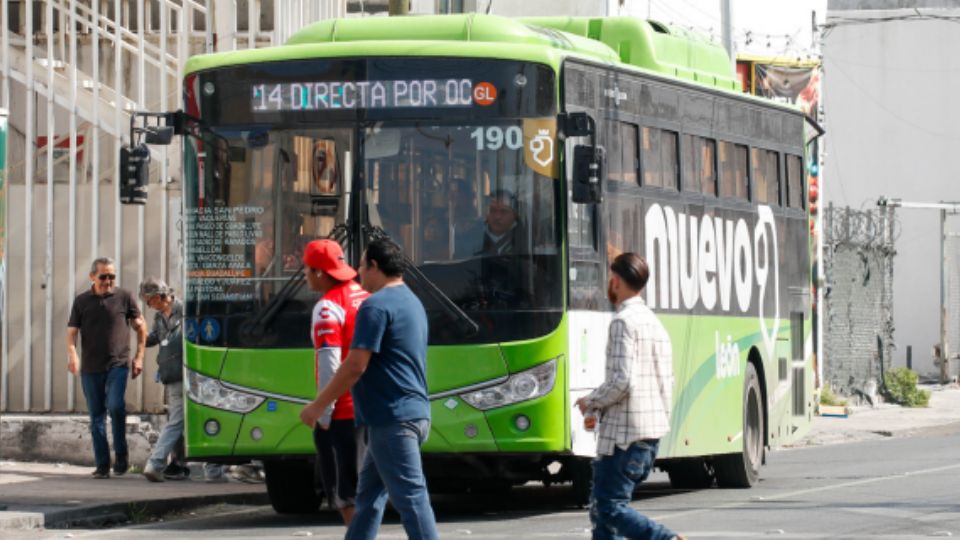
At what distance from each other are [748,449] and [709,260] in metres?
→ 1.93

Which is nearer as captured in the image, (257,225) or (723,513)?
(257,225)

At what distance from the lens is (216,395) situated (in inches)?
558

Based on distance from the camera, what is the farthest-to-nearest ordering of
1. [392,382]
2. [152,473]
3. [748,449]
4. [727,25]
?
[727,25] < [748,449] < [152,473] < [392,382]

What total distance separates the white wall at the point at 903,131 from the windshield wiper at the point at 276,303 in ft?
114

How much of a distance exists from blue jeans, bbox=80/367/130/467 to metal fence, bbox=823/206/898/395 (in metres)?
18.8

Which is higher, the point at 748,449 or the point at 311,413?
the point at 311,413

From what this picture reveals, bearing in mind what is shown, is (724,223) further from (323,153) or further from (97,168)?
(97,168)

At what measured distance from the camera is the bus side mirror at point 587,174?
13508mm

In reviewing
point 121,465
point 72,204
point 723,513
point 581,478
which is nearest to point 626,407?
point 723,513

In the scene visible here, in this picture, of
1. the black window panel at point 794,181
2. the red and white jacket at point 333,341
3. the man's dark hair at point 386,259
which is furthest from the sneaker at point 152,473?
the man's dark hair at point 386,259

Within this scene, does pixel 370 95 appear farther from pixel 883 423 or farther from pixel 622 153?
pixel 883 423

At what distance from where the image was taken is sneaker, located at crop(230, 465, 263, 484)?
1806 centimetres

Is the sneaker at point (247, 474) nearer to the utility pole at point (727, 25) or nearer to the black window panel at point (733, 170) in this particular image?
the black window panel at point (733, 170)

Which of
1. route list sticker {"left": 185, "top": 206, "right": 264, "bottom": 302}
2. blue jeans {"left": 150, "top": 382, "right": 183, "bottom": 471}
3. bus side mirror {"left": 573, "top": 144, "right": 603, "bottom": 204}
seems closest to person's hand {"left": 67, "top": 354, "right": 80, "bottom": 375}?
blue jeans {"left": 150, "top": 382, "right": 183, "bottom": 471}
